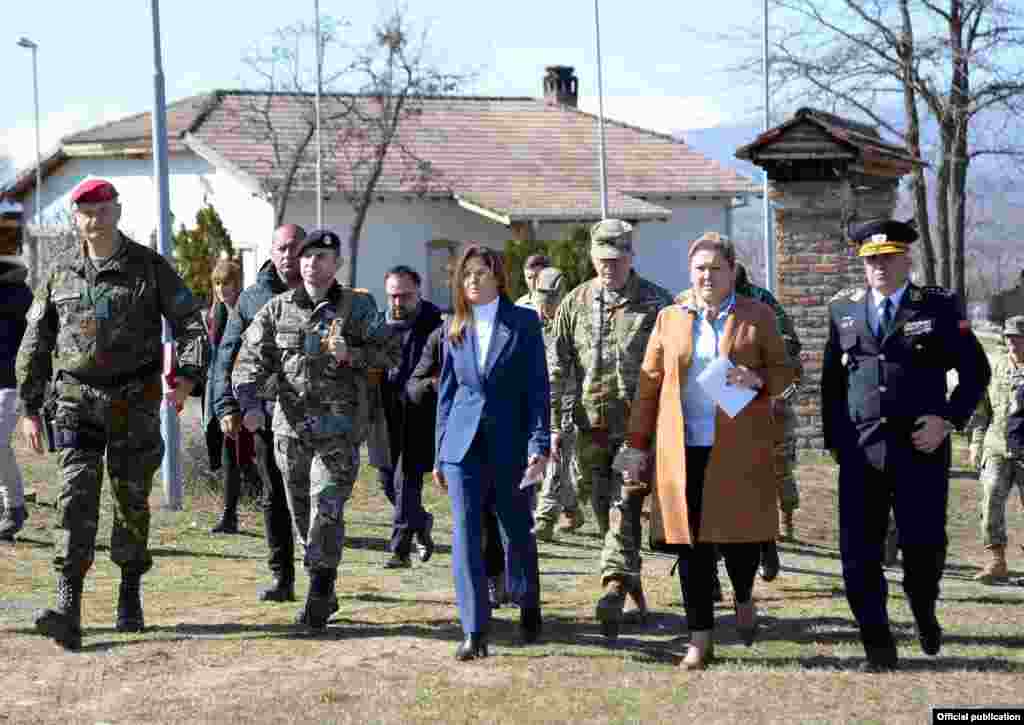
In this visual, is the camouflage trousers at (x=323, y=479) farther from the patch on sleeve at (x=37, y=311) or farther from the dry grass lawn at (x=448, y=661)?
the patch on sleeve at (x=37, y=311)

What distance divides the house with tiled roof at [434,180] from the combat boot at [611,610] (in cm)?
3551

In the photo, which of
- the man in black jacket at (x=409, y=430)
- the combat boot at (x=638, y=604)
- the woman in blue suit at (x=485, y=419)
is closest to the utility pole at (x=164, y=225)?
the man in black jacket at (x=409, y=430)

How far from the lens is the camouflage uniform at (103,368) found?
8578 mm

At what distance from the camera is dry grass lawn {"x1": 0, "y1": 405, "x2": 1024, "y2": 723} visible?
727 cm

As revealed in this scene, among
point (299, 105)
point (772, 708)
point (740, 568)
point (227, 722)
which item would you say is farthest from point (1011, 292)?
point (299, 105)

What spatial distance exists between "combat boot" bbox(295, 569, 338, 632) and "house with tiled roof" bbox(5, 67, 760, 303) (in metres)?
35.5

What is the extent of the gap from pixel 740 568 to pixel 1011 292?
245 inches

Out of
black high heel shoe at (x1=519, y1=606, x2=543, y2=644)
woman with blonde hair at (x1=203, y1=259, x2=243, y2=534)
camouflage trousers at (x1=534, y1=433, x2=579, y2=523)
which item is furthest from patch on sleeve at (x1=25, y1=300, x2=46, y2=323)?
camouflage trousers at (x1=534, y1=433, x2=579, y2=523)

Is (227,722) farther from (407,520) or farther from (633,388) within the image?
(407,520)

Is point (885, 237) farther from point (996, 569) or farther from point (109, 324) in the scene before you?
point (996, 569)

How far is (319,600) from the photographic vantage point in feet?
29.0

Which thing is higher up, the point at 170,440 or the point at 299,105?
the point at 299,105

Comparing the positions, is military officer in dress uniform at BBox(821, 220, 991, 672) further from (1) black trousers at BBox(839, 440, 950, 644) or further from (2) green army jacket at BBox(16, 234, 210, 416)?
(2) green army jacket at BBox(16, 234, 210, 416)

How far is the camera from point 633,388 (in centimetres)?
907
